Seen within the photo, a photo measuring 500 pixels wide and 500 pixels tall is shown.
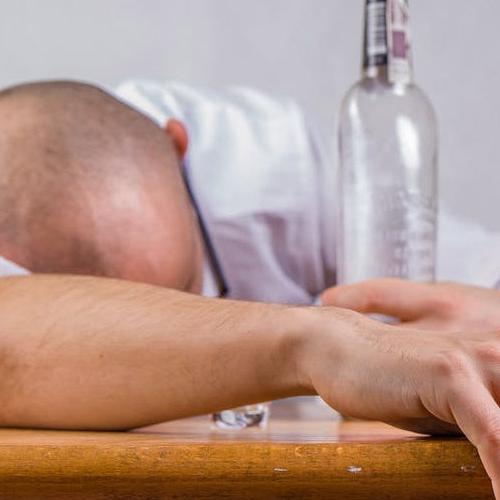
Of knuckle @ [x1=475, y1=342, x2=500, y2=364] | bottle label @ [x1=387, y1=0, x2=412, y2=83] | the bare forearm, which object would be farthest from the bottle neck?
knuckle @ [x1=475, y1=342, x2=500, y2=364]

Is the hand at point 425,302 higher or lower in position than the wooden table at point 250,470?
lower

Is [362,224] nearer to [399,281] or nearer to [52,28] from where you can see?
[399,281]

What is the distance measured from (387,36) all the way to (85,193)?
1.00 ft

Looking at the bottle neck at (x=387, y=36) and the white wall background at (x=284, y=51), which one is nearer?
the bottle neck at (x=387, y=36)

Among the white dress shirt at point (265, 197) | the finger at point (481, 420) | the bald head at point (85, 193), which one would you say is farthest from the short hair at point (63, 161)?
the finger at point (481, 420)

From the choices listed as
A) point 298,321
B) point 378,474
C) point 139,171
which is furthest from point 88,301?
point 139,171

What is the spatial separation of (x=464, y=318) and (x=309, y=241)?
0.55 metres

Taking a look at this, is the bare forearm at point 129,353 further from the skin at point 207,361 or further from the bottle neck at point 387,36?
the bottle neck at point 387,36

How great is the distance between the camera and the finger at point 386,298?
802mm

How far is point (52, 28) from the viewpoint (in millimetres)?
1845

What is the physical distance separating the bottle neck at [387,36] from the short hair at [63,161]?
27 cm

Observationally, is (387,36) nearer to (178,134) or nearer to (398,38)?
(398,38)

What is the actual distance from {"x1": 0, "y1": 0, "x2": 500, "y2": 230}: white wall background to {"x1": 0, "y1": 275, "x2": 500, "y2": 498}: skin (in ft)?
3.81

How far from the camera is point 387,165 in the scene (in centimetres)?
101
